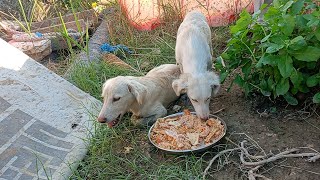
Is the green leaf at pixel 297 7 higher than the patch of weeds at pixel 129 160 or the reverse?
higher

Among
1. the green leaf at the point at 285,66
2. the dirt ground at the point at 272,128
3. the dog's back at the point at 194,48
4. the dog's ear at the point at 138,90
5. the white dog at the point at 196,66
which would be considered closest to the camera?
the dirt ground at the point at 272,128

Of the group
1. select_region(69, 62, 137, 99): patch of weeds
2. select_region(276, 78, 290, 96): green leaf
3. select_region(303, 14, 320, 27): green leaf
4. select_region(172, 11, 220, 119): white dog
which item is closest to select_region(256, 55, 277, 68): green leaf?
select_region(276, 78, 290, 96): green leaf

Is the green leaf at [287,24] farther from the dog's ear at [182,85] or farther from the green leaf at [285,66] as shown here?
the dog's ear at [182,85]

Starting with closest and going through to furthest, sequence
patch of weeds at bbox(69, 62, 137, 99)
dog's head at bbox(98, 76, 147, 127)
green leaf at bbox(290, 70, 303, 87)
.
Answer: green leaf at bbox(290, 70, 303, 87) < dog's head at bbox(98, 76, 147, 127) < patch of weeds at bbox(69, 62, 137, 99)

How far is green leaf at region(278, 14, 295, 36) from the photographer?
10.1ft

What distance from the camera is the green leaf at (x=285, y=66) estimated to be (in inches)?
121

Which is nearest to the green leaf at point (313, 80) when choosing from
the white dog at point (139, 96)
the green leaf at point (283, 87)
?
the green leaf at point (283, 87)

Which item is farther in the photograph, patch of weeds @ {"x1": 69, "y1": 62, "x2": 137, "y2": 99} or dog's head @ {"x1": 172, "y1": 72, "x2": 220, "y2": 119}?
patch of weeds @ {"x1": 69, "y1": 62, "x2": 137, "y2": 99}

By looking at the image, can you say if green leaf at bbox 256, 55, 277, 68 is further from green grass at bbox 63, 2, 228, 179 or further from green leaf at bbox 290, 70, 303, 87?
green grass at bbox 63, 2, 228, 179

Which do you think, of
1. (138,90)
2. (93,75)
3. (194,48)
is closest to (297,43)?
(194,48)

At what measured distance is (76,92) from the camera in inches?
165

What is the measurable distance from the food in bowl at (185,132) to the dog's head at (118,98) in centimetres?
31

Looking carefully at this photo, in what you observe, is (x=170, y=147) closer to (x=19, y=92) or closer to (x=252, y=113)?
(x=252, y=113)

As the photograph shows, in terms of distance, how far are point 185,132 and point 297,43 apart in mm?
A: 1104
